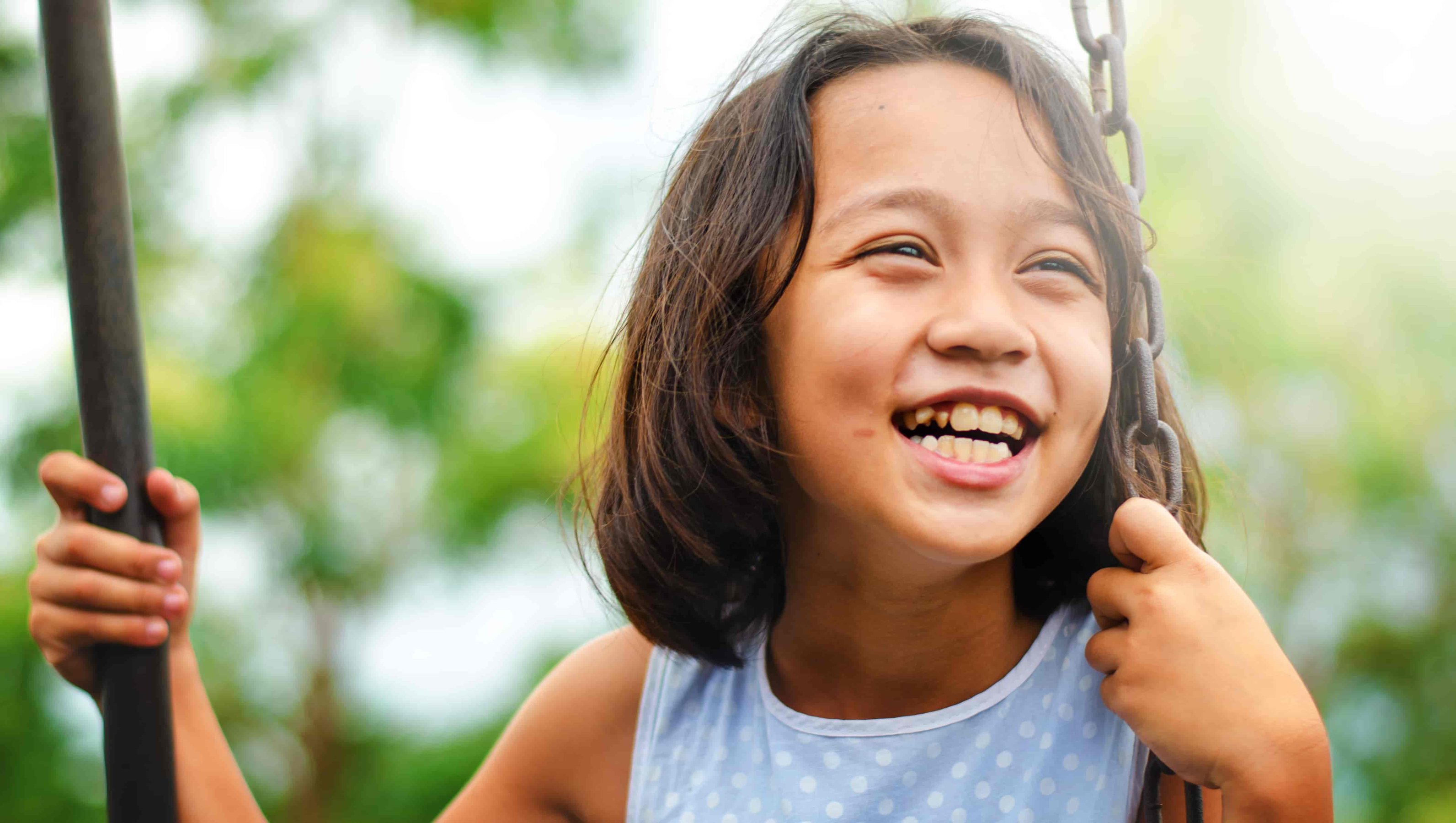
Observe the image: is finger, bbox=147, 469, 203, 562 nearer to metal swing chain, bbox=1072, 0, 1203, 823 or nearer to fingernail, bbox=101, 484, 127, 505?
fingernail, bbox=101, 484, 127, 505

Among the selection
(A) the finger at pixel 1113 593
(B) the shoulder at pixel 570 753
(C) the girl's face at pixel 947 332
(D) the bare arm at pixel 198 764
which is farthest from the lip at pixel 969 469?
(D) the bare arm at pixel 198 764

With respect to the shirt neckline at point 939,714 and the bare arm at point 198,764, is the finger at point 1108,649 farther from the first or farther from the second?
the bare arm at point 198,764

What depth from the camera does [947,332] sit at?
2.88 feet

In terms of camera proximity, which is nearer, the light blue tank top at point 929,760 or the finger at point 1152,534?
the finger at point 1152,534

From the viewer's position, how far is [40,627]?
3.15ft

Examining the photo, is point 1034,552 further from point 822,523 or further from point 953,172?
point 953,172

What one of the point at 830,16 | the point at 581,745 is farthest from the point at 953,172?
the point at 581,745

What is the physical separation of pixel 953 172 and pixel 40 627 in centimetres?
84

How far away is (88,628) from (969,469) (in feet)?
2.26

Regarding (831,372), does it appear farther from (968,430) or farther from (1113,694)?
(1113,694)

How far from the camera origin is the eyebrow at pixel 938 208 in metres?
0.92

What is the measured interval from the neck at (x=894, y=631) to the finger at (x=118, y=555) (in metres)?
0.56

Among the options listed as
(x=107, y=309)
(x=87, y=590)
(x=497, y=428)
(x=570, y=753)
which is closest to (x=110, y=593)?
(x=87, y=590)

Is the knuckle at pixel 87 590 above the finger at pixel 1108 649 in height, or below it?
above
